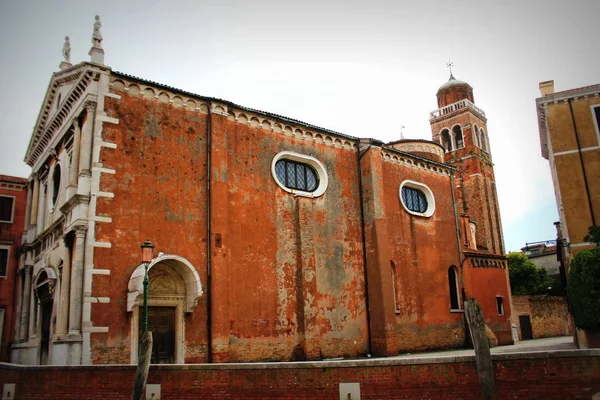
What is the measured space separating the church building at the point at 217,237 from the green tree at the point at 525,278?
27429 millimetres

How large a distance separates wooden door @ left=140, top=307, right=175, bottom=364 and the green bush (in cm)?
1263

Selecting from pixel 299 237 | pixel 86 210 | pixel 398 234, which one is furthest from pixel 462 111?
pixel 86 210

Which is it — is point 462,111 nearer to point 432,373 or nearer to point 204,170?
point 204,170

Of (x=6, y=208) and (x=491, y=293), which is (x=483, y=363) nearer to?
(x=491, y=293)

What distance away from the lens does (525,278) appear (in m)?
50.3

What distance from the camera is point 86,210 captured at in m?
14.4

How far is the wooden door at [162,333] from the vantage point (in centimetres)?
1498

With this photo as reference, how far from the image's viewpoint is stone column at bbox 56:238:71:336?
14203 mm

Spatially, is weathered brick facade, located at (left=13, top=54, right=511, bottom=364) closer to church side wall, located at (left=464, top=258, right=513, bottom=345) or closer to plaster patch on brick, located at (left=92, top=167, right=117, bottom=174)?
plaster patch on brick, located at (left=92, top=167, right=117, bottom=174)

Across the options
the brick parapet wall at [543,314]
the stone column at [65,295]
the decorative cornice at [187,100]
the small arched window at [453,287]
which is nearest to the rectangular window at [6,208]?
the stone column at [65,295]

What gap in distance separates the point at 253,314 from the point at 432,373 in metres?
8.33

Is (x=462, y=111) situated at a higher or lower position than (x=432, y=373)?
higher

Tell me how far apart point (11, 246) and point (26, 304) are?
3.97m

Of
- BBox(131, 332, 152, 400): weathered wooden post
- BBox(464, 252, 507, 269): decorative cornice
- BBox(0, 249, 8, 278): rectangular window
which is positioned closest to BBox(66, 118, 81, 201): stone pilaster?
BBox(131, 332, 152, 400): weathered wooden post
